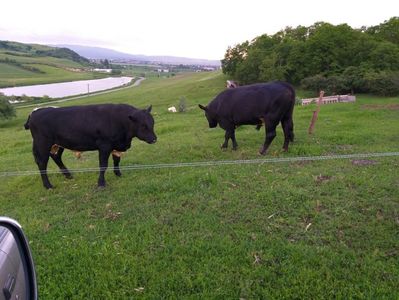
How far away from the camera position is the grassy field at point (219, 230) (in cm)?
441

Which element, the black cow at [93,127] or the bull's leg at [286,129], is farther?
the bull's leg at [286,129]

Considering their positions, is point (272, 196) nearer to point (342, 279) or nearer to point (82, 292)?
point (342, 279)

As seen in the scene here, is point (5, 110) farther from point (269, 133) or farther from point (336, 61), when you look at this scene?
point (269, 133)

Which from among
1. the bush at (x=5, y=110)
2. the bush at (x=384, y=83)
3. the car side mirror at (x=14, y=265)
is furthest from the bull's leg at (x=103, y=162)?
the bush at (x=5, y=110)

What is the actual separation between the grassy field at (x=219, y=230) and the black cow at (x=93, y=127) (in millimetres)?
860

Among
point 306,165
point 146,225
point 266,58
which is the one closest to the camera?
point 146,225

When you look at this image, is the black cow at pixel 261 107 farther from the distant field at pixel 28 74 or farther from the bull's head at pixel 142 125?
the distant field at pixel 28 74

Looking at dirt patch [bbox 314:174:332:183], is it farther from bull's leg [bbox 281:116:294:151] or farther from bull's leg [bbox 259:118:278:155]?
bull's leg [bbox 281:116:294:151]

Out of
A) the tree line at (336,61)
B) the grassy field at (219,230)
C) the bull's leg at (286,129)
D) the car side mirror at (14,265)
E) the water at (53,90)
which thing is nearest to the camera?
the car side mirror at (14,265)

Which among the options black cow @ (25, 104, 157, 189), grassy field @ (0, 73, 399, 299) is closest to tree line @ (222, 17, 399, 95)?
grassy field @ (0, 73, 399, 299)

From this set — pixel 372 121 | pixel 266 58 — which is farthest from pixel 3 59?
pixel 372 121

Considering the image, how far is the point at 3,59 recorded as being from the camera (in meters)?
126

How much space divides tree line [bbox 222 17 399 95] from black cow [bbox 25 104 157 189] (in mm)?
26461

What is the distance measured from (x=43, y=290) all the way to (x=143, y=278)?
3.74 ft
